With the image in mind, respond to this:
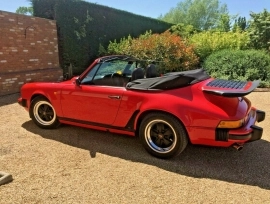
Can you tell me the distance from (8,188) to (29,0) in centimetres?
840

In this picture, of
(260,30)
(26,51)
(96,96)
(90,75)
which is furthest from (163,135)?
(260,30)

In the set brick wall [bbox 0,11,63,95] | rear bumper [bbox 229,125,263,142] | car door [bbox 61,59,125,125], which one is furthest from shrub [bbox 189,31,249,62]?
rear bumper [bbox 229,125,263,142]

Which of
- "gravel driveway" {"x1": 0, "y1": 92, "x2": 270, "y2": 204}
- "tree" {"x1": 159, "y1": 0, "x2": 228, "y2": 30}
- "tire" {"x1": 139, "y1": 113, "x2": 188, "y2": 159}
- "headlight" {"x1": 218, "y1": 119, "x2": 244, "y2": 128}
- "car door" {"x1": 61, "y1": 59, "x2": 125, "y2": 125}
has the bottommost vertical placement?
"gravel driveway" {"x1": 0, "y1": 92, "x2": 270, "y2": 204}

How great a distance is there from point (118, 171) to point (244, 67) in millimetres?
7483

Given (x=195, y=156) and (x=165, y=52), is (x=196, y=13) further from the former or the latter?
(x=195, y=156)

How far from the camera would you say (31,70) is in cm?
809

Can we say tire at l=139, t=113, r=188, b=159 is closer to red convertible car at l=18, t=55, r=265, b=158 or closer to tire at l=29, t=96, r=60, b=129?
red convertible car at l=18, t=55, r=265, b=158

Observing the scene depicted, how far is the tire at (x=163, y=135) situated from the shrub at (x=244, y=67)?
6298 millimetres

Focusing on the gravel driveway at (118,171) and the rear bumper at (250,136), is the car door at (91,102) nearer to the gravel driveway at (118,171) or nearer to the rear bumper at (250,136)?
the gravel driveway at (118,171)

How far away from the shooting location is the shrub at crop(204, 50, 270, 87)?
858 cm

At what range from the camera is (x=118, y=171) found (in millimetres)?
2938

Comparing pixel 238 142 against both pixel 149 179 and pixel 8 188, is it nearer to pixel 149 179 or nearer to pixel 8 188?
pixel 149 179

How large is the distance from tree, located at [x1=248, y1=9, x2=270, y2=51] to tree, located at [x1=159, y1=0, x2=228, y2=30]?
82.2 feet

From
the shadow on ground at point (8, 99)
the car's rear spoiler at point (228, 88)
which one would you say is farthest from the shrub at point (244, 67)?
the shadow on ground at point (8, 99)
